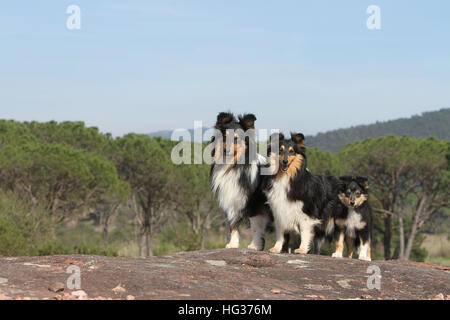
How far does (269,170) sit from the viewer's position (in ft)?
32.1

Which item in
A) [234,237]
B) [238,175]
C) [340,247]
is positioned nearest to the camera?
[238,175]

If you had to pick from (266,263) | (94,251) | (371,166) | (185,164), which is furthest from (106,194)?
(266,263)

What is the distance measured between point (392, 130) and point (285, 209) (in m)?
110

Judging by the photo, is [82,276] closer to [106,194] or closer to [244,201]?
[244,201]

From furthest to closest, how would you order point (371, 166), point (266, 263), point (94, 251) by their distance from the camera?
point (371, 166)
point (94, 251)
point (266, 263)

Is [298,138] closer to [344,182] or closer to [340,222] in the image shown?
[344,182]

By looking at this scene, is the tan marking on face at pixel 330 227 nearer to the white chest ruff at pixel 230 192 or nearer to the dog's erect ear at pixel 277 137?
the white chest ruff at pixel 230 192

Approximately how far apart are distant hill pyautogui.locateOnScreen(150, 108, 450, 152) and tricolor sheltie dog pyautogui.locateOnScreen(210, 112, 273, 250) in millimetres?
96226

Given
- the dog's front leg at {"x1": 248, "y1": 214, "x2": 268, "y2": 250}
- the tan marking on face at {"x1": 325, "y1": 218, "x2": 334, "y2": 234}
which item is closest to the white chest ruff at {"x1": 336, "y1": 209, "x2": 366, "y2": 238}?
the tan marking on face at {"x1": 325, "y1": 218, "x2": 334, "y2": 234}

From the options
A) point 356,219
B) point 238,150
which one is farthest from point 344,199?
point 238,150

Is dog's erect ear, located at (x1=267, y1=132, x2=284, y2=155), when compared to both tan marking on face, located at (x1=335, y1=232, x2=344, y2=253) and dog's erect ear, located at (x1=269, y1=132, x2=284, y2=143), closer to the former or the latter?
dog's erect ear, located at (x1=269, y1=132, x2=284, y2=143)

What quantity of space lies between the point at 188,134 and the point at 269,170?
2244 mm

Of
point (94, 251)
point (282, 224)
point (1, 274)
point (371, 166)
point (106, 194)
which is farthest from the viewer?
point (371, 166)

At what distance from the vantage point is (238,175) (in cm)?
976
